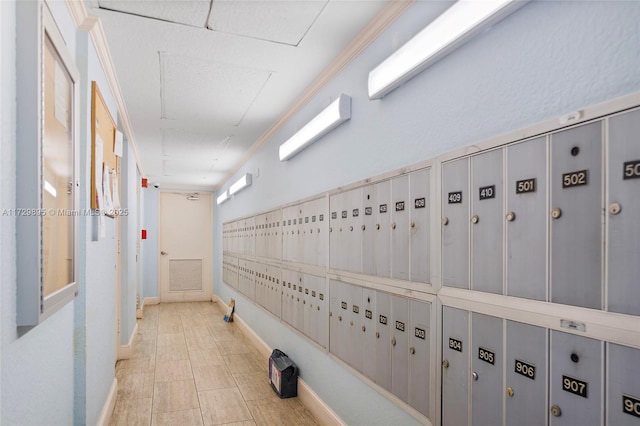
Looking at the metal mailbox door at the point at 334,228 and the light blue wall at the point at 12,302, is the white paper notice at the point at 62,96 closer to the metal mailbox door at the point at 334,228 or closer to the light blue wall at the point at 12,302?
the light blue wall at the point at 12,302

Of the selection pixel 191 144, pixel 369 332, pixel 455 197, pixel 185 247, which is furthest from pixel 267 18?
pixel 185 247

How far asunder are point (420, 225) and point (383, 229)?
31 cm

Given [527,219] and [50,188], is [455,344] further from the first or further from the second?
[50,188]

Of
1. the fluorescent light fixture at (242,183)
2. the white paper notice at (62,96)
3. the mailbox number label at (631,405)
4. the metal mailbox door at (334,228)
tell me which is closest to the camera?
the mailbox number label at (631,405)

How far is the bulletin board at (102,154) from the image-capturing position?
2127 millimetres

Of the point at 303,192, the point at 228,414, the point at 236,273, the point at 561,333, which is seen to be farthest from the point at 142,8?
the point at 236,273

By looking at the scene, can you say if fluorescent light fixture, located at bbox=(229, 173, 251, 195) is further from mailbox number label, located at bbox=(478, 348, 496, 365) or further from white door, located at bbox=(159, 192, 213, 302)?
mailbox number label, located at bbox=(478, 348, 496, 365)

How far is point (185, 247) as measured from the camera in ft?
27.2

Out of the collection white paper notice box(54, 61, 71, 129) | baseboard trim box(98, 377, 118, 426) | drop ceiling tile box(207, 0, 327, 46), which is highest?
drop ceiling tile box(207, 0, 327, 46)

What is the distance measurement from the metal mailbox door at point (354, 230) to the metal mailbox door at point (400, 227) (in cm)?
33

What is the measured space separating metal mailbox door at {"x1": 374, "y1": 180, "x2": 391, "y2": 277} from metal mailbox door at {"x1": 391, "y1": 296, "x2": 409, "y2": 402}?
0.56 feet

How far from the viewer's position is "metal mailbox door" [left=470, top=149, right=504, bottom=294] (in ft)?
4.23

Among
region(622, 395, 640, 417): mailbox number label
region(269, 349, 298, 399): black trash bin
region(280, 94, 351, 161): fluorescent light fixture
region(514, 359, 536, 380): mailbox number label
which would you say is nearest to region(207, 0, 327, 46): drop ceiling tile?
region(280, 94, 351, 161): fluorescent light fixture

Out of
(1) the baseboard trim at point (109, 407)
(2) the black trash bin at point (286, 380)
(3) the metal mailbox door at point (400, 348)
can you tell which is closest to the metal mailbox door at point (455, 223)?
(3) the metal mailbox door at point (400, 348)
